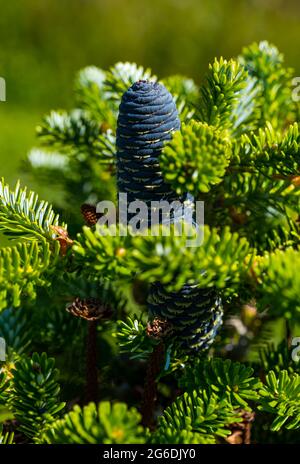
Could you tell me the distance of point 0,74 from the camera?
5.38 ft

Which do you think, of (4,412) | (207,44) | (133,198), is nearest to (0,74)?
(207,44)

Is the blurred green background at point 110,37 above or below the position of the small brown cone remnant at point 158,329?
above

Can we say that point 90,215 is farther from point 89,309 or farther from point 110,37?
point 110,37

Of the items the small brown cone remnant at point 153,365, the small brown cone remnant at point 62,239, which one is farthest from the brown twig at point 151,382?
the small brown cone remnant at point 62,239

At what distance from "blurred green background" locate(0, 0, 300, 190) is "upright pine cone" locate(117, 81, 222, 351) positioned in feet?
3.96

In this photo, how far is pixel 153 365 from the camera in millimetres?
496

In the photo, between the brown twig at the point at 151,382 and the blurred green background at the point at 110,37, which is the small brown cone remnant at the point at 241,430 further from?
the blurred green background at the point at 110,37

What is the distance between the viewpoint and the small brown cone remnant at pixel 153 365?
0.46m

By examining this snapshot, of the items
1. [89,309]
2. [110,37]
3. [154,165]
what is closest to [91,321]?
[89,309]

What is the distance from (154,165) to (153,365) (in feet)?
0.52

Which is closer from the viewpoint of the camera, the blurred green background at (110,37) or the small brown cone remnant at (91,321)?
the small brown cone remnant at (91,321)

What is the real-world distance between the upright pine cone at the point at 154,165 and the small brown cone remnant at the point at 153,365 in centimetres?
2

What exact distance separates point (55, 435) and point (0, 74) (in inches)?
54.4

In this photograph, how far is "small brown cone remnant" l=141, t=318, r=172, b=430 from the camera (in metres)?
0.46
